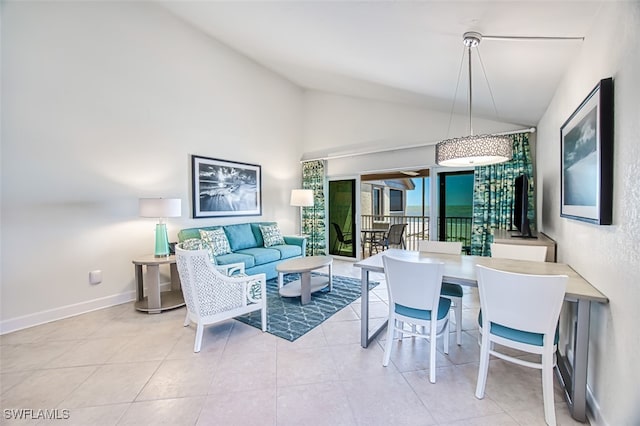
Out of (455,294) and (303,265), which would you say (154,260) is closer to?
(303,265)

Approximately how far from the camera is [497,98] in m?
3.21

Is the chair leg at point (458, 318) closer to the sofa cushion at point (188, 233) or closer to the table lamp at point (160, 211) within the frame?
the table lamp at point (160, 211)

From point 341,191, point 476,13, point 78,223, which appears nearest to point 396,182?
point 341,191

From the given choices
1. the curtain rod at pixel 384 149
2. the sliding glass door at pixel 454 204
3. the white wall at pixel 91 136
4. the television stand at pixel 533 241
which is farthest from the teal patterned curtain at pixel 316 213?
the television stand at pixel 533 241

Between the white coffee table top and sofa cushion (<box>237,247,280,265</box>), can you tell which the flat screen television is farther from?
sofa cushion (<box>237,247,280,265</box>)

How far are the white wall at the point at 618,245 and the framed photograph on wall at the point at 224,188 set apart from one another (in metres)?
4.60

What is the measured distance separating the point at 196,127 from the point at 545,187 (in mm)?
5046

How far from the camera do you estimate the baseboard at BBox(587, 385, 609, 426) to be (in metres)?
1.51

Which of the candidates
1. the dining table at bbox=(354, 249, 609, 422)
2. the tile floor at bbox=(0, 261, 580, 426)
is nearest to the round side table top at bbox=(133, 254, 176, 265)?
the tile floor at bbox=(0, 261, 580, 426)

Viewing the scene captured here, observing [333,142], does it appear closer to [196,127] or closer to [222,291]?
[196,127]

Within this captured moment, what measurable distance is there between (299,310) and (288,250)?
5.29 feet

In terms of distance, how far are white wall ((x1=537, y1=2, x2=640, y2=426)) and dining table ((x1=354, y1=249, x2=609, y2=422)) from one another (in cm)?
7

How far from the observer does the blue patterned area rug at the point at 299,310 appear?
2.84 metres

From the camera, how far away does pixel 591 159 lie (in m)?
1.66
